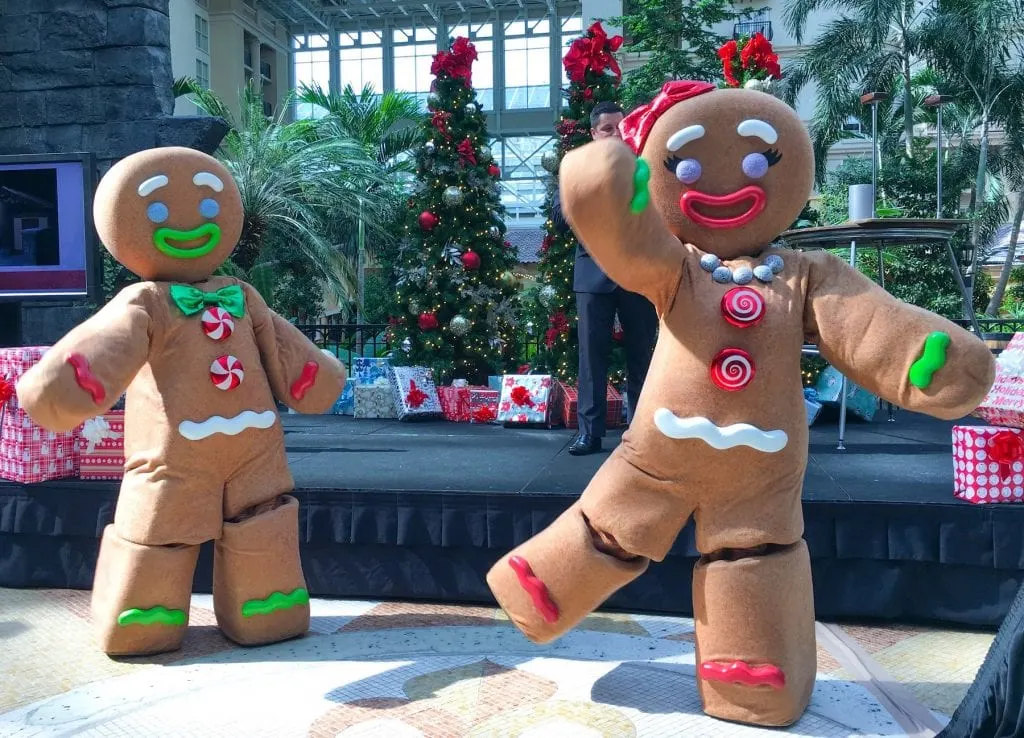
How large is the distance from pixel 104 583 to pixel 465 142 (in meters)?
4.63

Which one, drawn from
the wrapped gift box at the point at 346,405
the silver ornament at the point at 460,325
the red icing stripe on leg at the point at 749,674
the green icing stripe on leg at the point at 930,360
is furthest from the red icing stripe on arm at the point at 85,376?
the silver ornament at the point at 460,325

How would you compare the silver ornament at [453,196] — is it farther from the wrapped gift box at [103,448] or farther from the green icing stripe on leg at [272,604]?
the green icing stripe on leg at [272,604]

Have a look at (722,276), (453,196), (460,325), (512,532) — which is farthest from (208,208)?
(453,196)

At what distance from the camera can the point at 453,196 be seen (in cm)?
641

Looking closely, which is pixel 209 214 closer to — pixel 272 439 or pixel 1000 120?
pixel 272 439

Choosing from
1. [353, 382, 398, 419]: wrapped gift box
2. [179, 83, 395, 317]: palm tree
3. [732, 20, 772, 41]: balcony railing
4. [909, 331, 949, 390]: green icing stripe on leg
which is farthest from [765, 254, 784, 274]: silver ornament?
[732, 20, 772, 41]: balcony railing

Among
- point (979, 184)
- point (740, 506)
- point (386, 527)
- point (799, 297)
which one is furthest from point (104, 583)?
point (979, 184)

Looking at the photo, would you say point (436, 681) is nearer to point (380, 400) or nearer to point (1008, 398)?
point (1008, 398)

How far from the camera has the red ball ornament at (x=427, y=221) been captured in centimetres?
651

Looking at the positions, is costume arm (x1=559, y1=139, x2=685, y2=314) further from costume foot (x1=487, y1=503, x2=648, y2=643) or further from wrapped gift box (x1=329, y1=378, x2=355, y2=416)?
wrapped gift box (x1=329, y1=378, x2=355, y2=416)

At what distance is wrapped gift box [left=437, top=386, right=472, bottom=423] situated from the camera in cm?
571

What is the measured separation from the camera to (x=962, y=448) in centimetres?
265

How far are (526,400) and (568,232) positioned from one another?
1.31 meters

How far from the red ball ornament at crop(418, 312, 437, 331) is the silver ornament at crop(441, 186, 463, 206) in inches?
31.9
